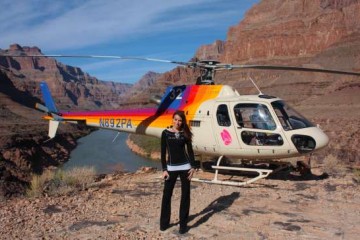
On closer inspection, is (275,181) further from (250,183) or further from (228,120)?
(228,120)

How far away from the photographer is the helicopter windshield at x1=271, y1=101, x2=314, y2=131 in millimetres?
8641

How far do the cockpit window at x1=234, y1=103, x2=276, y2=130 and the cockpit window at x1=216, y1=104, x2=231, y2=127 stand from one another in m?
0.22

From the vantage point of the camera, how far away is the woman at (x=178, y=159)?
5.59 metres

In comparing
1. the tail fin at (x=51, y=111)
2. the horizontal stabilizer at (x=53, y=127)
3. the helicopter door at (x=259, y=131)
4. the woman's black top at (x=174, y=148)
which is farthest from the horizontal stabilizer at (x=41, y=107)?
the woman's black top at (x=174, y=148)

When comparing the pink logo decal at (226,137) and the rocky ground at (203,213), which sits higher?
the pink logo decal at (226,137)

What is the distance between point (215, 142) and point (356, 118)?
46831mm

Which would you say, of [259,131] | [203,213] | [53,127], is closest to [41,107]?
[53,127]

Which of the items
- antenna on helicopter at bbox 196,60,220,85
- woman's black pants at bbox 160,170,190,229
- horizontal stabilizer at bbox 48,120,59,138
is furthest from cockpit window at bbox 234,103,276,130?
horizontal stabilizer at bbox 48,120,59,138

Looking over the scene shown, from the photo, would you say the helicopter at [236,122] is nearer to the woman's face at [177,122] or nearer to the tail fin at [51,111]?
the woman's face at [177,122]

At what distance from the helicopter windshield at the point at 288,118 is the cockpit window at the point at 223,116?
1.04m

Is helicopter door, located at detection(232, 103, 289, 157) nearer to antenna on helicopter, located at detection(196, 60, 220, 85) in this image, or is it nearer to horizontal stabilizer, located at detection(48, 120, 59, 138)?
antenna on helicopter, located at detection(196, 60, 220, 85)

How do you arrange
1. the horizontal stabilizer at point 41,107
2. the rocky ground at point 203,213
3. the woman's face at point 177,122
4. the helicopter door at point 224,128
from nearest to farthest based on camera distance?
1. the woman's face at point 177,122
2. the rocky ground at point 203,213
3. the helicopter door at point 224,128
4. the horizontal stabilizer at point 41,107

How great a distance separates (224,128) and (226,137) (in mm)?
206

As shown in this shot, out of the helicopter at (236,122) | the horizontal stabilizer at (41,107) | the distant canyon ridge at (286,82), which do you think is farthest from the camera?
the distant canyon ridge at (286,82)
